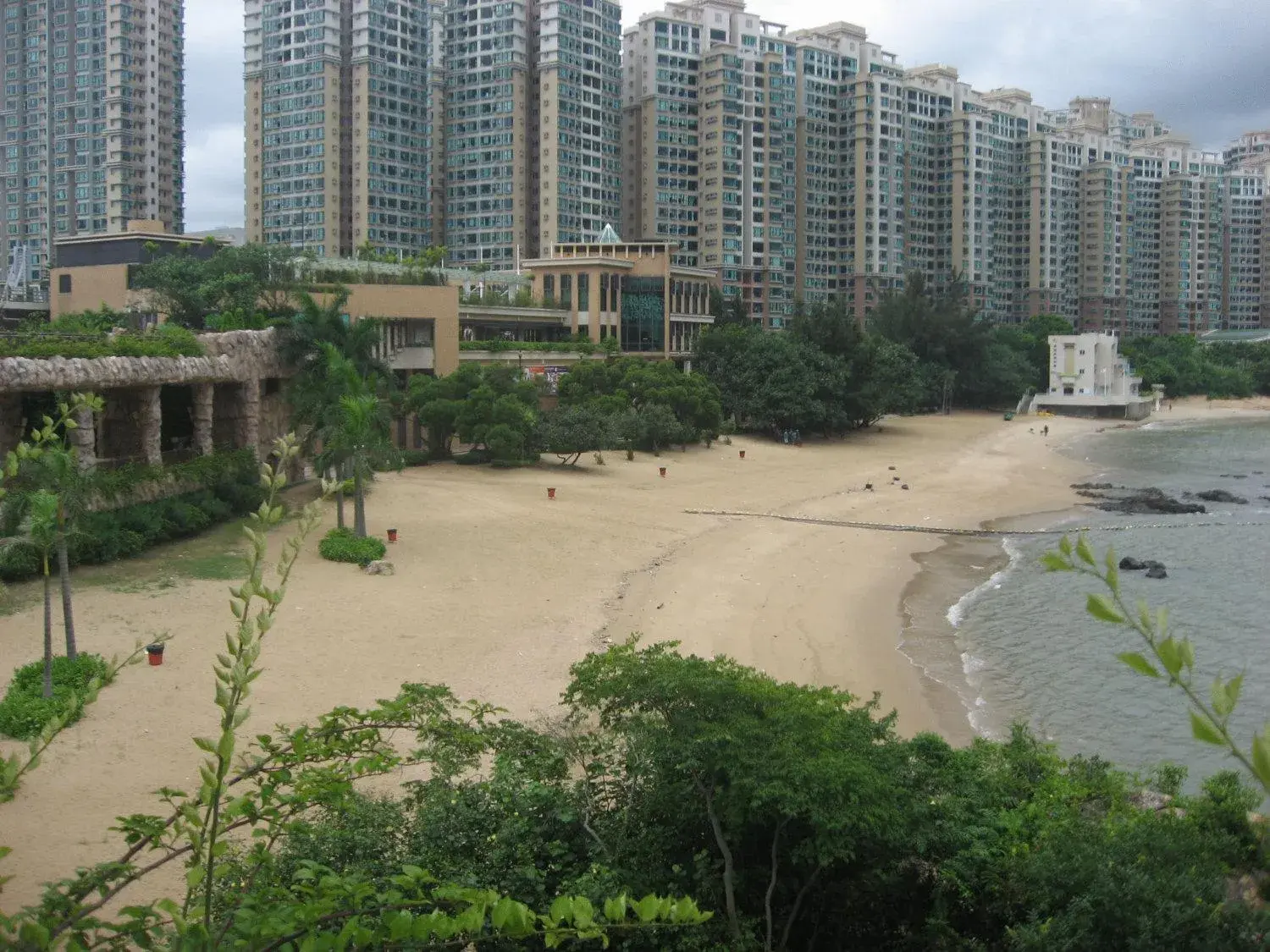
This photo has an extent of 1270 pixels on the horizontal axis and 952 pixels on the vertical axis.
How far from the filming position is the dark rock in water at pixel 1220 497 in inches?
1988

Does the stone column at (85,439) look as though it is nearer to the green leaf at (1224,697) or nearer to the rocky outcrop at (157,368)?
the rocky outcrop at (157,368)

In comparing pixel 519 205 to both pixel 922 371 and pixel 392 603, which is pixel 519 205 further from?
pixel 392 603

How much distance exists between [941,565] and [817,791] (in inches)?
1049

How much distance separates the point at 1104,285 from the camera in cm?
14162

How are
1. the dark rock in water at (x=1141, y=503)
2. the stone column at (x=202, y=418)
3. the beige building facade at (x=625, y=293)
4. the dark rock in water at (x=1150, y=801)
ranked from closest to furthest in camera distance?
the dark rock in water at (x=1150, y=801) → the stone column at (x=202, y=418) → the dark rock in water at (x=1141, y=503) → the beige building facade at (x=625, y=293)

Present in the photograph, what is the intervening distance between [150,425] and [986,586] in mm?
23107

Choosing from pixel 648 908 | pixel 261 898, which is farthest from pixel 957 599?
pixel 648 908

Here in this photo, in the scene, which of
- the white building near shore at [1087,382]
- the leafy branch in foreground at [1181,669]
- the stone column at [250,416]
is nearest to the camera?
the leafy branch in foreground at [1181,669]

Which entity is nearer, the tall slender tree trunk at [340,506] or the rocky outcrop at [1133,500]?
the tall slender tree trunk at [340,506]

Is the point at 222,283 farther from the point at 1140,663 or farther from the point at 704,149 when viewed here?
the point at 704,149

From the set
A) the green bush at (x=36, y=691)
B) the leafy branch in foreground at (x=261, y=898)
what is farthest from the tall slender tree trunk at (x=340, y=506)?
the leafy branch in foreground at (x=261, y=898)

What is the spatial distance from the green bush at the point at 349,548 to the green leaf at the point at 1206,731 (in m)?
26.6

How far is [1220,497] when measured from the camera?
167 feet

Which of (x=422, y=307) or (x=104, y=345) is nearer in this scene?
(x=104, y=345)
